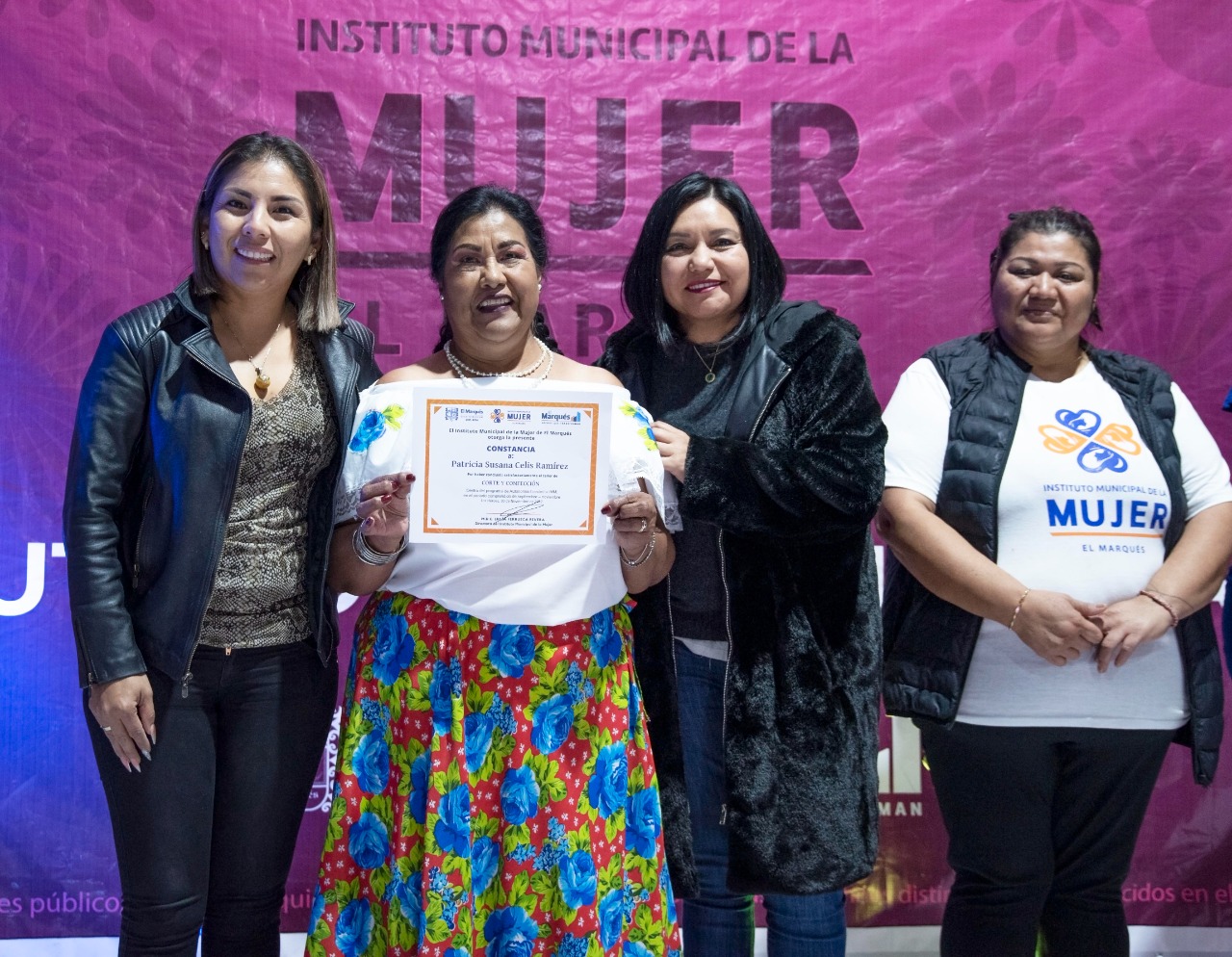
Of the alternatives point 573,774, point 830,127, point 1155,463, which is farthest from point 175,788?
point 830,127

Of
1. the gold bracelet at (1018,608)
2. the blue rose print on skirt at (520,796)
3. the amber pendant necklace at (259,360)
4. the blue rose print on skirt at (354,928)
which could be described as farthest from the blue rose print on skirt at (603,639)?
the gold bracelet at (1018,608)

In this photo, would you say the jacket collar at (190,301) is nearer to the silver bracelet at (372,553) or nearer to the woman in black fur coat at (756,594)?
the silver bracelet at (372,553)

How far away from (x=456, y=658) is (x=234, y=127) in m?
1.84

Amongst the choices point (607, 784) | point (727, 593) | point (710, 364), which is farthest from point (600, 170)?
point (607, 784)

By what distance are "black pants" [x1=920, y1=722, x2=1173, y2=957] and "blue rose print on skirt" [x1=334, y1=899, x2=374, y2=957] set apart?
1.20 m

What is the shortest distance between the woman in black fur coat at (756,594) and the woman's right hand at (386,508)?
1.59 feet

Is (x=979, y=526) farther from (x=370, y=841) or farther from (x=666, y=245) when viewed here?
(x=370, y=841)

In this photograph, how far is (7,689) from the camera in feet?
9.91

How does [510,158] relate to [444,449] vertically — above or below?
above

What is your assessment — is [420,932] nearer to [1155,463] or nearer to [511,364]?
[511,364]

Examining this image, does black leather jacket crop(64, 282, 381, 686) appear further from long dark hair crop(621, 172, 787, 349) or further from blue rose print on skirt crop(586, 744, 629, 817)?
long dark hair crop(621, 172, 787, 349)

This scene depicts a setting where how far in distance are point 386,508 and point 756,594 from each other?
70 centimetres

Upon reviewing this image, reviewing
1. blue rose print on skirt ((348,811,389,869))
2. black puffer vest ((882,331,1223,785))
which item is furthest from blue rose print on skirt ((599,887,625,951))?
black puffer vest ((882,331,1223,785))

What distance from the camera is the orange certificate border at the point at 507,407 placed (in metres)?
1.84
